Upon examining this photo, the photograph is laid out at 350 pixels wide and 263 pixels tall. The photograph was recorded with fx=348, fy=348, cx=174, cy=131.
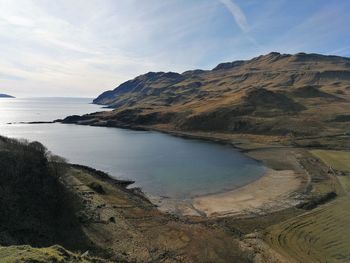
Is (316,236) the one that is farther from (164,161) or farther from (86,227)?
(164,161)

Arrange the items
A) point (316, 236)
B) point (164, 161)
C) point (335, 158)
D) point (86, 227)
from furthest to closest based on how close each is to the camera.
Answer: point (164, 161) → point (335, 158) → point (316, 236) → point (86, 227)

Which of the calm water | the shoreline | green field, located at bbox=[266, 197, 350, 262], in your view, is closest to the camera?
green field, located at bbox=[266, 197, 350, 262]

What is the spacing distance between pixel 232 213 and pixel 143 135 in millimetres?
97624

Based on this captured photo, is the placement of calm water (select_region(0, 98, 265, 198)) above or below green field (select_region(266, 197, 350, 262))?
above

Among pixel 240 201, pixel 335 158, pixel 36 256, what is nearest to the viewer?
pixel 36 256

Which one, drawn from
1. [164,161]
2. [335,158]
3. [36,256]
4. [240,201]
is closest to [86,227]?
[36,256]

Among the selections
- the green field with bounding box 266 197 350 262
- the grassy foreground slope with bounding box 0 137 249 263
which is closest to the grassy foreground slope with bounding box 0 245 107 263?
the grassy foreground slope with bounding box 0 137 249 263

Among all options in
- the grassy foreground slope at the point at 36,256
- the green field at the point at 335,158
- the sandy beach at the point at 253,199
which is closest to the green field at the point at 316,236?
the sandy beach at the point at 253,199

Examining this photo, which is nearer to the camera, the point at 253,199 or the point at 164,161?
the point at 253,199

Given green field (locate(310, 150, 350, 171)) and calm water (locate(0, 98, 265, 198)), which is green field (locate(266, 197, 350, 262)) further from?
green field (locate(310, 150, 350, 171))

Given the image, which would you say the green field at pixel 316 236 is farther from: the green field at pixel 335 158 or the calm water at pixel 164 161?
the green field at pixel 335 158

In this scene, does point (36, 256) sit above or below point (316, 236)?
above

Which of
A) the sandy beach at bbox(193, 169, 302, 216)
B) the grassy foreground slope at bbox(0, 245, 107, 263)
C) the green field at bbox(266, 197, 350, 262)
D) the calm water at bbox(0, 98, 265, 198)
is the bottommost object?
the green field at bbox(266, 197, 350, 262)

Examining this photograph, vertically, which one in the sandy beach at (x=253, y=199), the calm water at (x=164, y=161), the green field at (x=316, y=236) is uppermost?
the calm water at (x=164, y=161)
